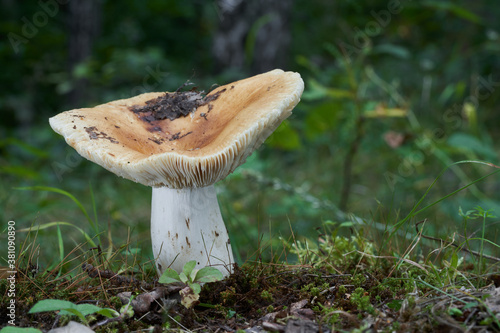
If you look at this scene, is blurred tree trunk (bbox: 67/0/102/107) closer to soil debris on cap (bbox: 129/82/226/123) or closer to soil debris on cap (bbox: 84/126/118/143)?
soil debris on cap (bbox: 129/82/226/123)

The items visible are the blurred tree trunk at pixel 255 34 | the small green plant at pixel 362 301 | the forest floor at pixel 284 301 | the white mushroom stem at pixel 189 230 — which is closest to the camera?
the forest floor at pixel 284 301

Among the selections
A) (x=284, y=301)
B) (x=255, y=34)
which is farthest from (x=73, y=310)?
(x=255, y=34)

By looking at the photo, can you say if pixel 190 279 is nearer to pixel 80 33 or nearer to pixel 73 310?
pixel 73 310

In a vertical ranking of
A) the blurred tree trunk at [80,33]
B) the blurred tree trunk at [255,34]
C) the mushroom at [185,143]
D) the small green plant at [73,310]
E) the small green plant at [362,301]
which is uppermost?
the blurred tree trunk at [80,33]

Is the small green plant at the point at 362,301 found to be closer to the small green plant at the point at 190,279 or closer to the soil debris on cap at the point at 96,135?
the small green plant at the point at 190,279

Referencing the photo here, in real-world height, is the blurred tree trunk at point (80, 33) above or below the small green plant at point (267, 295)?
above

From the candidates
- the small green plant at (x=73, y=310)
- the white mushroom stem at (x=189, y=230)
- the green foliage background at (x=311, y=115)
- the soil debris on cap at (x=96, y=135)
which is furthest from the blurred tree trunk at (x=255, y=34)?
the small green plant at (x=73, y=310)
